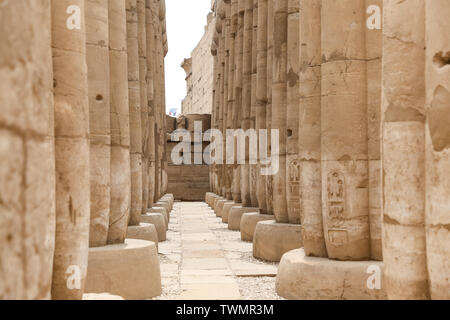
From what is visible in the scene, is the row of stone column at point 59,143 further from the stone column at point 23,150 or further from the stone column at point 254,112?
the stone column at point 254,112

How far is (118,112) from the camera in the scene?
24.0ft

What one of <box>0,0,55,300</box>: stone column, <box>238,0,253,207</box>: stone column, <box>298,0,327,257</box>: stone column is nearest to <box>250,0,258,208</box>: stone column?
<box>238,0,253,207</box>: stone column

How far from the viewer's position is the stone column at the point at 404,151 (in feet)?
11.9

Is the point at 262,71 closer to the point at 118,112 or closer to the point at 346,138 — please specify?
the point at 118,112

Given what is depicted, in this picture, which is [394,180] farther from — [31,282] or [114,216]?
[114,216]

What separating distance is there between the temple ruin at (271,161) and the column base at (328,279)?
0.02 meters

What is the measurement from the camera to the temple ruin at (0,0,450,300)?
2.41 metres

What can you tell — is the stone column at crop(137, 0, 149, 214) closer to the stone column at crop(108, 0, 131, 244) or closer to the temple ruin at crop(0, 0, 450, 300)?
the temple ruin at crop(0, 0, 450, 300)

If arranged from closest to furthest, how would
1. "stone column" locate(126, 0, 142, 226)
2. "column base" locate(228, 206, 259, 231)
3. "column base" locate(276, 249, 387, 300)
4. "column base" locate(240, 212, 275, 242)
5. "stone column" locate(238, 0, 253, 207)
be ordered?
1. "column base" locate(276, 249, 387, 300)
2. "stone column" locate(126, 0, 142, 226)
3. "column base" locate(240, 212, 275, 242)
4. "column base" locate(228, 206, 259, 231)
5. "stone column" locate(238, 0, 253, 207)

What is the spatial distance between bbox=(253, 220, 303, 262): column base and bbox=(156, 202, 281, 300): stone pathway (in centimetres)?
19

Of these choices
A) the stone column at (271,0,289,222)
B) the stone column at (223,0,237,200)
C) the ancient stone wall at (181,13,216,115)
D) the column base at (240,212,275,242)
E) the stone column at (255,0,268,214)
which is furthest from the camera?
the ancient stone wall at (181,13,216,115)

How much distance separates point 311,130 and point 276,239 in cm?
266

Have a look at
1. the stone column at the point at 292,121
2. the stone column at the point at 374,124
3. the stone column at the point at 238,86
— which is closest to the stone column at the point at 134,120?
the stone column at the point at 292,121
